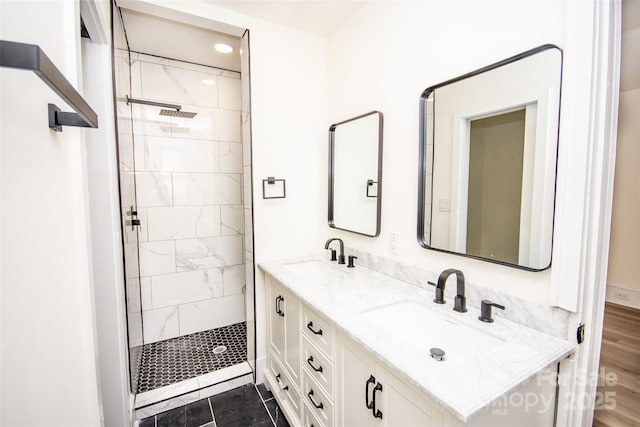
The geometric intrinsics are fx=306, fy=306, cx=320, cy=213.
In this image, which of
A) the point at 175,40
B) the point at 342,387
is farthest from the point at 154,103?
the point at 342,387

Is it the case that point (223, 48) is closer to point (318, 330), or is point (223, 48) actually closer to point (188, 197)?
point (188, 197)

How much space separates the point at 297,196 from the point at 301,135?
47 centimetres

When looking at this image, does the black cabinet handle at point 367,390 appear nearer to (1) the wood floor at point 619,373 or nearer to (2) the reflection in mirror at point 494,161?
(2) the reflection in mirror at point 494,161

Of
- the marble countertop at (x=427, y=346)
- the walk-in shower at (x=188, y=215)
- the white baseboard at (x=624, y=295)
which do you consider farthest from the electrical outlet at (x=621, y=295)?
the walk-in shower at (x=188, y=215)

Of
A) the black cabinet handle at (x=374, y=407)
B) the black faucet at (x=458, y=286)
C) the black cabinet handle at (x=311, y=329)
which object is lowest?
the black cabinet handle at (x=374, y=407)

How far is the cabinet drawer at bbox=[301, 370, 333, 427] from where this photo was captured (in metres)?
1.41

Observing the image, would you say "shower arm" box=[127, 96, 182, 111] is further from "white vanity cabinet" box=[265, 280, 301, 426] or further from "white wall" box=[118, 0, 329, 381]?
"white vanity cabinet" box=[265, 280, 301, 426]

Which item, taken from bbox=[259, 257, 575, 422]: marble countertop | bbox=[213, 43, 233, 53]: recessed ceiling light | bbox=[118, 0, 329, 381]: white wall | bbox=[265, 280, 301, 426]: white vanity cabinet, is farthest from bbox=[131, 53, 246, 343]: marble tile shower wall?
bbox=[259, 257, 575, 422]: marble countertop

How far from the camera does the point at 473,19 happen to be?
1344mm

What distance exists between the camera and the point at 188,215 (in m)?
2.81

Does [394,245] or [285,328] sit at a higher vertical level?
[394,245]

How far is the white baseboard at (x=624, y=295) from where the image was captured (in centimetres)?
345

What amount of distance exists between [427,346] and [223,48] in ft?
8.32

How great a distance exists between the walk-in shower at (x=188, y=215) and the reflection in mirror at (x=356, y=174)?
0.66 m
